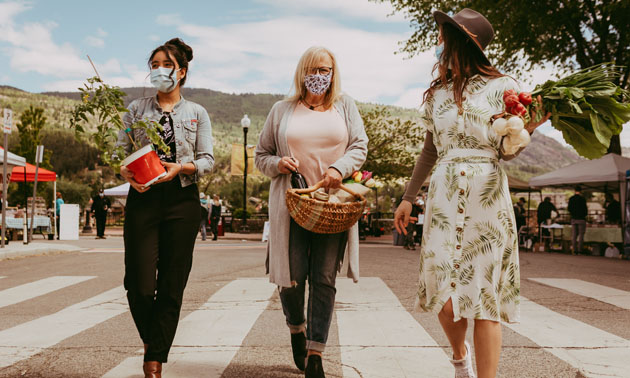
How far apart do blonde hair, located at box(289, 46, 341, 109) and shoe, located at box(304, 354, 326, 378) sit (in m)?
1.52

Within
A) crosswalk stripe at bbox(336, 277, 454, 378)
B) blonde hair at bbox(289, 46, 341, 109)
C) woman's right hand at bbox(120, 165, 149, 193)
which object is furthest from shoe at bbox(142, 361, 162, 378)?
blonde hair at bbox(289, 46, 341, 109)

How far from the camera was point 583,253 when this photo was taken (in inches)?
746

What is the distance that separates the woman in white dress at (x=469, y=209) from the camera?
2836 millimetres

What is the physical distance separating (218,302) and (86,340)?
2070 millimetres

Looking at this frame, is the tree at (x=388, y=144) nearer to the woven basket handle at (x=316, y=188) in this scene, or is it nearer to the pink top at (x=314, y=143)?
the pink top at (x=314, y=143)

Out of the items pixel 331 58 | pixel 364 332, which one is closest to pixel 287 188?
pixel 331 58

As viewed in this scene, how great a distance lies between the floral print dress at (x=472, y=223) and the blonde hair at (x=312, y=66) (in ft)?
3.32

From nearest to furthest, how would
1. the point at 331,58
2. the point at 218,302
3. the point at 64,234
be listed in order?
the point at 331,58, the point at 218,302, the point at 64,234

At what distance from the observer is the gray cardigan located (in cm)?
368

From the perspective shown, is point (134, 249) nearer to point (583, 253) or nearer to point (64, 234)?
point (583, 253)

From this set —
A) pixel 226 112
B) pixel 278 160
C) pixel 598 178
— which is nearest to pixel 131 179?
pixel 278 160

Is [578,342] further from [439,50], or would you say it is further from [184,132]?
[184,132]

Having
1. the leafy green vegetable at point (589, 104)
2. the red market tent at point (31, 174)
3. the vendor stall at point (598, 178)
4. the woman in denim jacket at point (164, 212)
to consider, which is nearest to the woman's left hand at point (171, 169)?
the woman in denim jacket at point (164, 212)

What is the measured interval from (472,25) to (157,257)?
217 centimetres
